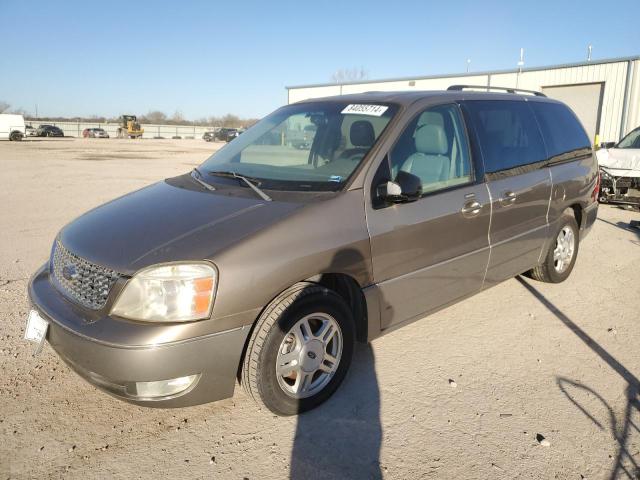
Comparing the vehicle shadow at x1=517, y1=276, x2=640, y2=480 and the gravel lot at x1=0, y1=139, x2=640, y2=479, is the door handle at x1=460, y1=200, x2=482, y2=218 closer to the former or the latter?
the gravel lot at x1=0, y1=139, x2=640, y2=479

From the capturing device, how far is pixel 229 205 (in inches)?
115

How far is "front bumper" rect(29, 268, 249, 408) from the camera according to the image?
7.61 ft

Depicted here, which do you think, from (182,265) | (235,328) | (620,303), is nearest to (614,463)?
(235,328)

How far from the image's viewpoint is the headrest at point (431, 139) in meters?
3.44

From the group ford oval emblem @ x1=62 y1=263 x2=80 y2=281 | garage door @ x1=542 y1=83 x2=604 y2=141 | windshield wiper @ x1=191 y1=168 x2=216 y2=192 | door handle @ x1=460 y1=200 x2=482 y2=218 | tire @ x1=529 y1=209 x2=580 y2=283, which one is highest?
garage door @ x1=542 y1=83 x2=604 y2=141

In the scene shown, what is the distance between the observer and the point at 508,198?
3.97m

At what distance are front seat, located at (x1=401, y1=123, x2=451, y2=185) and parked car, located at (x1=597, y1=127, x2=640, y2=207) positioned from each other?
7654 mm

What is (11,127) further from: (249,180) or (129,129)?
(249,180)

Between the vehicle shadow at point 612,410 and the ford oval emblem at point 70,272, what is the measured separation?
9.67 ft

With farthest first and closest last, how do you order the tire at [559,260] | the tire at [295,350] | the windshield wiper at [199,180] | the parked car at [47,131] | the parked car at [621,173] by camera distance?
the parked car at [47,131] < the parked car at [621,173] < the tire at [559,260] < the windshield wiper at [199,180] < the tire at [295,350]

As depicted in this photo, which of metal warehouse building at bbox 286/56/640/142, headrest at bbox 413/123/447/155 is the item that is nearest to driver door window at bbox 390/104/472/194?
headrest at bbox 413/123/447/155

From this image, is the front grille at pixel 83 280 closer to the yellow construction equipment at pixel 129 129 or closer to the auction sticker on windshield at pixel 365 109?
the auction sticker on windshield at pixel 365 109

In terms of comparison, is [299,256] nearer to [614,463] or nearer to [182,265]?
[182,265]

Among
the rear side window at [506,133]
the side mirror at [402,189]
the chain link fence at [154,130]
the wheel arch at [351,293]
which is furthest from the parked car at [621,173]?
the chain link fence at [154,130]
